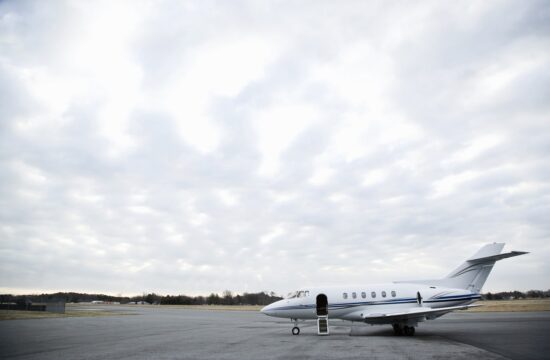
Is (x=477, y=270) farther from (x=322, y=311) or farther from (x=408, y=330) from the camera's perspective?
(x=322, y=311)

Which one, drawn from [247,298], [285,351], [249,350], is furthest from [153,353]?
[247,298]

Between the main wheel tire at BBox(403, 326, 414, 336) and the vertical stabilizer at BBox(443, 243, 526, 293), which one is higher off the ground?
the vertical stabilizer at BBox(443, 243, 526, 293)

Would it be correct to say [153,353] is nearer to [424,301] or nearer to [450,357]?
[450,357]

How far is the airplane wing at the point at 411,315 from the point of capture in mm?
22781

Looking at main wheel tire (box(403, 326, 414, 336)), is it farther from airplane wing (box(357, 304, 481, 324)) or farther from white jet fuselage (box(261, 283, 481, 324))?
white jet fuselage (box(261, 283, 481, 324))

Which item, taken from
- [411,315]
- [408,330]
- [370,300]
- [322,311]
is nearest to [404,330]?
[408,330]

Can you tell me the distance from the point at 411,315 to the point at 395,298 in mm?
2594

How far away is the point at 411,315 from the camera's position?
23.3 meters

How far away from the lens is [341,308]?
2666 centimetres

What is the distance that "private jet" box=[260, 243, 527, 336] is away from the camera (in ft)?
82.4

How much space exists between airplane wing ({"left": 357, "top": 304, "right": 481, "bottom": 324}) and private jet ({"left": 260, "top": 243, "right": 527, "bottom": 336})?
6 centimetres

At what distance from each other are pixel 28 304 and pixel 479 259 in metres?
65.9

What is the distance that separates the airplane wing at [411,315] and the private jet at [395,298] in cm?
6

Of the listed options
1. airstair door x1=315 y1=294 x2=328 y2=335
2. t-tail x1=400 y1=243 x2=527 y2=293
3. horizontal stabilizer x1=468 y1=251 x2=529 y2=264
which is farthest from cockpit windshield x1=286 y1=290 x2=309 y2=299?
horizontal stabilizer x1=468 y1=251 x2=529 y2=264
